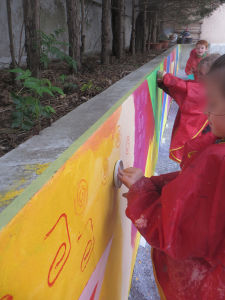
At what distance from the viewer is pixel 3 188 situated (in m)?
0.65

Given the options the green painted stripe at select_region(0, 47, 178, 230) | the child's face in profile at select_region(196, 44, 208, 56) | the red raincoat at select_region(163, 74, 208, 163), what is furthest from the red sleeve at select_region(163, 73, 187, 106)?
the child's face in profile at select_region(196, 44, 208, 56)

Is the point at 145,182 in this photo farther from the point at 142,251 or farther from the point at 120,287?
the point at 142,251

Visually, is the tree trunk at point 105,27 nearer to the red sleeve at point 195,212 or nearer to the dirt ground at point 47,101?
the dirt ground at point 47,101

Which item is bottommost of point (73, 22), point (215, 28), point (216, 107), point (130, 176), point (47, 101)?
point (130, 176)

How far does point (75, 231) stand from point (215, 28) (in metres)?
22.1

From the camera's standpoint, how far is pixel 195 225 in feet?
2.65

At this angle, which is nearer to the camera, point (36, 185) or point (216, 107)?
point (36, 185)

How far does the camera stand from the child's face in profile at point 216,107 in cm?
82

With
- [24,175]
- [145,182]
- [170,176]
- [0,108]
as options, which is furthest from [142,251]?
[24,175]

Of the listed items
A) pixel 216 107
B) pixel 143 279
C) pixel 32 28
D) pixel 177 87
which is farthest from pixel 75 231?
pixel 177 87

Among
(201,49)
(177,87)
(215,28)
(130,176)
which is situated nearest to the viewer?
(130,176)

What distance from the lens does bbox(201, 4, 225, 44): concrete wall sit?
754 inches

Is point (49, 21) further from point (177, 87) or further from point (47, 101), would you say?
point (47, 101)

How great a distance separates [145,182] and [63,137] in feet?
1.24
